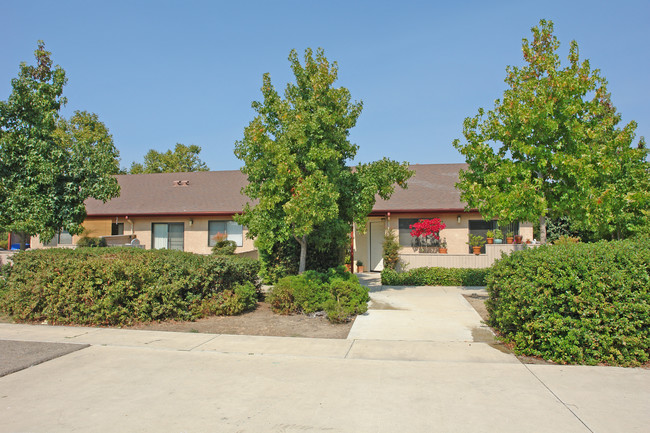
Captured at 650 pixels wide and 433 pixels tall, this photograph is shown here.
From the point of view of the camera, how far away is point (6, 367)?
5734mm

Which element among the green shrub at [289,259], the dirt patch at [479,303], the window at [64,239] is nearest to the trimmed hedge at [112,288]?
the green shrub at [289,259]

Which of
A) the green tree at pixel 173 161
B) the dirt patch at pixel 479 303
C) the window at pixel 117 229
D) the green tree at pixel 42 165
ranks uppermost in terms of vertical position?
the green tree at pixel 173 161

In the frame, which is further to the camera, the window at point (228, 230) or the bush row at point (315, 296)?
the window at point (228, 230)

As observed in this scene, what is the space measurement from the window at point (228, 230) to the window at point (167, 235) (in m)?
1.37

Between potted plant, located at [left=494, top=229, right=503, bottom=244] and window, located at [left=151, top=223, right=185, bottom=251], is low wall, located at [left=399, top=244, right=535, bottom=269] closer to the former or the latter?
potted plant, located at [left=494, top=229, right=503, bottom=244]

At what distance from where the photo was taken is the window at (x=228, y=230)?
19.6m

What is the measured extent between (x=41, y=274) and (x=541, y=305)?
8.78 meters

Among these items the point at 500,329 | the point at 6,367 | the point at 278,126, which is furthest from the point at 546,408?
the point at 278,126

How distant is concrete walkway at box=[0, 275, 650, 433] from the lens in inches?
165

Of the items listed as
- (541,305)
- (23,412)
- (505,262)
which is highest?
(505,262)

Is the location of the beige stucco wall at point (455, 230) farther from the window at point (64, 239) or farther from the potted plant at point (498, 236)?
the window at point (64, 239)

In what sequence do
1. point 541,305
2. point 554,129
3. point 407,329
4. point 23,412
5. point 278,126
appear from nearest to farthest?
point 23,412, point 541,305, point 407,329, point 554,129, point 278,126

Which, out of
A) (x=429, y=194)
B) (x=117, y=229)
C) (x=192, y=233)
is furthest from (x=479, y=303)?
(x=117, y=229)

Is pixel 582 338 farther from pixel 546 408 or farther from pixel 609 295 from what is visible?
pixel 546 408
